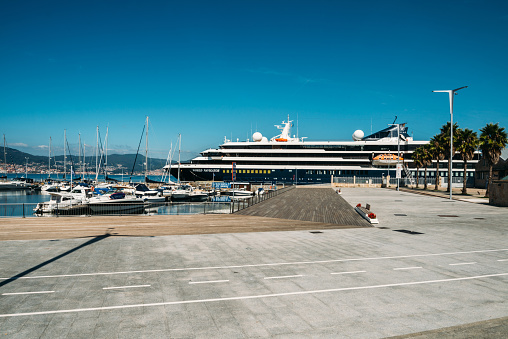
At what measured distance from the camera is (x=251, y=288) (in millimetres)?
8789

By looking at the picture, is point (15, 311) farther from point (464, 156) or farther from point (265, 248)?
point (464, 156)

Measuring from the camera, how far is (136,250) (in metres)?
13.4

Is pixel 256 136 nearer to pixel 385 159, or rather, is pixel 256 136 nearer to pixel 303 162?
pixel 303 162

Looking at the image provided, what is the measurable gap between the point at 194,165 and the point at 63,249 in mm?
79857

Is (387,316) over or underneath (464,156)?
underneath

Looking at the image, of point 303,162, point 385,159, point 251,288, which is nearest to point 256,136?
point 303,162

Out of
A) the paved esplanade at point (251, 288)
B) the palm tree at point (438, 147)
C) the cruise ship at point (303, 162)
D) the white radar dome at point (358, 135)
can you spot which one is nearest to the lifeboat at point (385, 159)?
the cruise ship at point (303, 162)

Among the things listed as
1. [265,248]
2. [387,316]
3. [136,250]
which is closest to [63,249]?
[136,250]

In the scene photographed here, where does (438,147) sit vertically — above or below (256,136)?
below

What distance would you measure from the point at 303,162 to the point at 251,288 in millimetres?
85094

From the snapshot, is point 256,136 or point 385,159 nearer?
point 385,159

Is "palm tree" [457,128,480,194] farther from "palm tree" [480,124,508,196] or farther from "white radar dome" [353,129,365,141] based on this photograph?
"white radar dome" [353,129,365,141]

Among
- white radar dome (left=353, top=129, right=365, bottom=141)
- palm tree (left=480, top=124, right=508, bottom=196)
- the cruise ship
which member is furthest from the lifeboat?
palm tree (left=480, top=124, right=508, bottom=196)

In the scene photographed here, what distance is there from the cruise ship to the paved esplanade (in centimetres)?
7652
